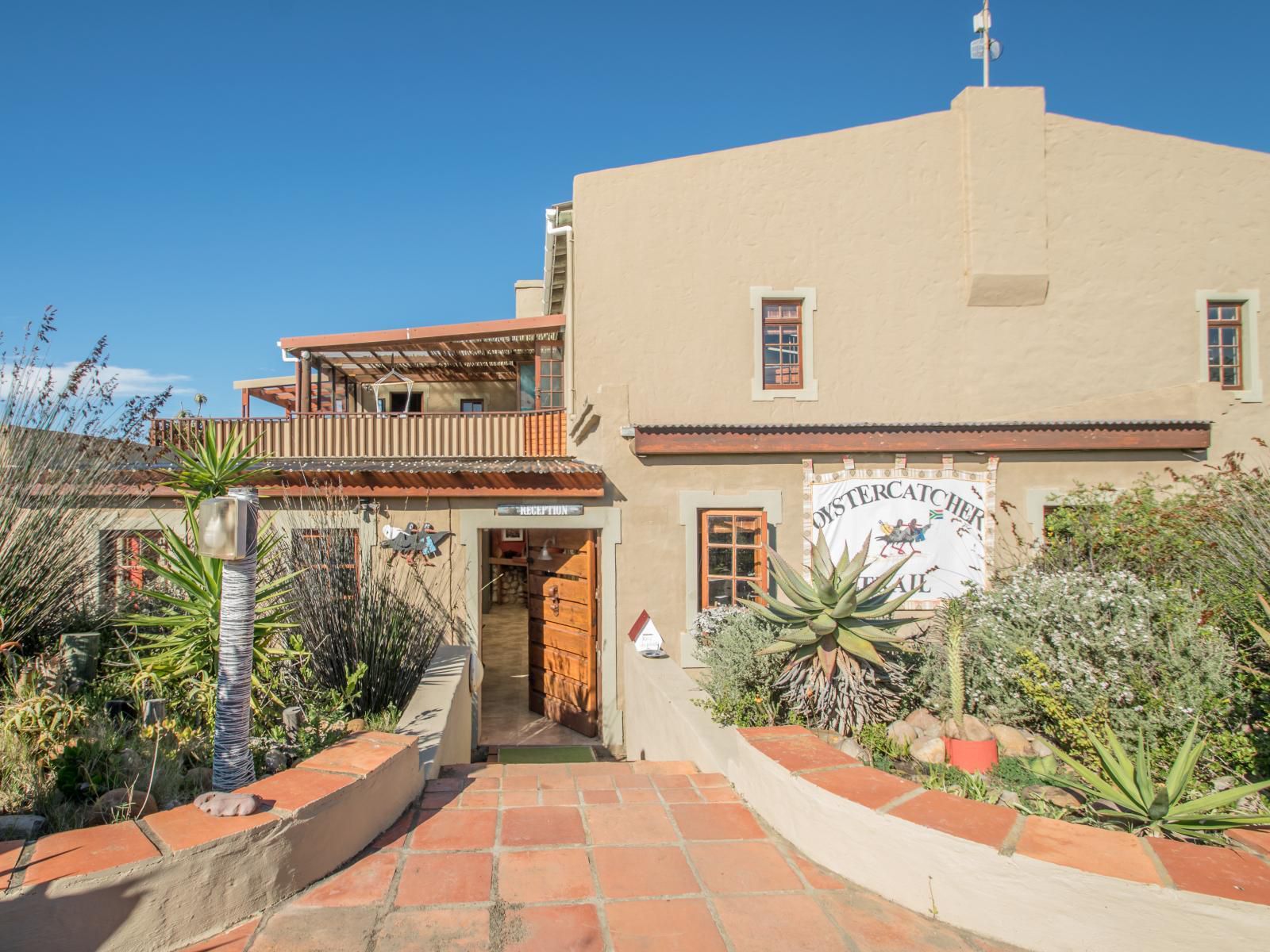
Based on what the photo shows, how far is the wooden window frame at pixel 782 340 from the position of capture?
9.51 m

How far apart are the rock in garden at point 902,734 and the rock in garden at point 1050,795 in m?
0.81

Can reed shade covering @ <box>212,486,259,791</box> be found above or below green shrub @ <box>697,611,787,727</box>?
above

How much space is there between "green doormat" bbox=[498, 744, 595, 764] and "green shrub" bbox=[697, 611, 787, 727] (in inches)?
112

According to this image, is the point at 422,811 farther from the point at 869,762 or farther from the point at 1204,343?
the point at 1204,343

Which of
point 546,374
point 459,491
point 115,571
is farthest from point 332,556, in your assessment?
point 546,374

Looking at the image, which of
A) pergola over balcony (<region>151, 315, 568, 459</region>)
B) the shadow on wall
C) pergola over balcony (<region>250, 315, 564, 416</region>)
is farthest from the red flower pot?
pergola over balcony (<region>250, 315, 564, 416</region>)

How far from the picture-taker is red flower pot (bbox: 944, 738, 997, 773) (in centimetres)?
449

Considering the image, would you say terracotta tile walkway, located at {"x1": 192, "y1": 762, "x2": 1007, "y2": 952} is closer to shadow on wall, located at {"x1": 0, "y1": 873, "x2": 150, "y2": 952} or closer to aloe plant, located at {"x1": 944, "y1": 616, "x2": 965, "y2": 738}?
shadow on wall, located at {"x1": 0, "y1": 873, "x2": 150, "y2": 952}

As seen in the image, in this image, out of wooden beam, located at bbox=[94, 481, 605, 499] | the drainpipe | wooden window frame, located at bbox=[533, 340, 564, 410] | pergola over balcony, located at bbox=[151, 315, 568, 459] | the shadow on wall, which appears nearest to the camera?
the shadow on wall

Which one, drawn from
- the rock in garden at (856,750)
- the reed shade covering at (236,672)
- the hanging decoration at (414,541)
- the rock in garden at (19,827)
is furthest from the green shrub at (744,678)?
the hanging decoration at (414,541)

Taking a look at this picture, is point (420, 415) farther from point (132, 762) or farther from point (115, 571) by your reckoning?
point (132, 762)

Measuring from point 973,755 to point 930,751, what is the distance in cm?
Answer: 24

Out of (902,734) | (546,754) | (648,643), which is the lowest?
(546,754)

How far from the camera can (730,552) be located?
9023 mm
